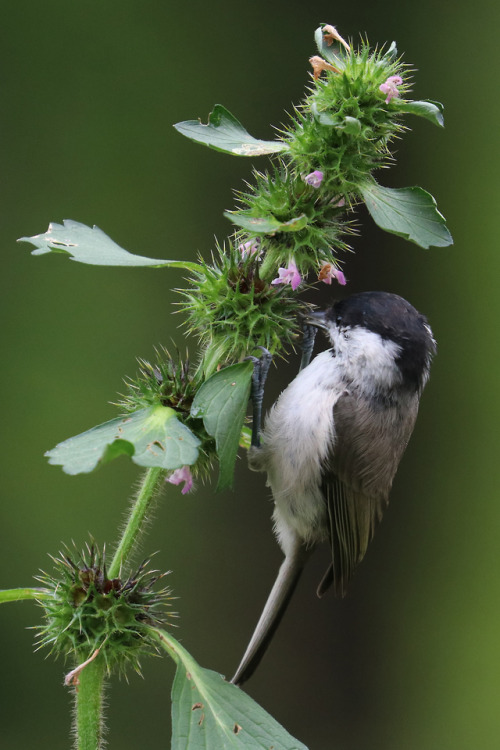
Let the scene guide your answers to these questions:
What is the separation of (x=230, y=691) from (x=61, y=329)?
3.03 meters

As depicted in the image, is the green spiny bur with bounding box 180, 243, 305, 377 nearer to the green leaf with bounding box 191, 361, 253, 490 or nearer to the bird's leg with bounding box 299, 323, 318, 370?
the green leaf with bounding box 191, 361, 253, 490

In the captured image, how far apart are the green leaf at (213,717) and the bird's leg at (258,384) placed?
0.58 metres

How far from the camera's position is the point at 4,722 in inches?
164

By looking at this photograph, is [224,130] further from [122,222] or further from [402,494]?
[402,494]

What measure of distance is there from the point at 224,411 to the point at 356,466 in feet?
3.48

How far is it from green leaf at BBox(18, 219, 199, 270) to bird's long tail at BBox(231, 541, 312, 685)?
3.90ft

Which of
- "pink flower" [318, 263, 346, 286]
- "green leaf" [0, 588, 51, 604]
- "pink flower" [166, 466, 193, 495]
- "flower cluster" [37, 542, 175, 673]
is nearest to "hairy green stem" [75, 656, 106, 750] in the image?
"flower cluster" [37, 542, 175, 673]

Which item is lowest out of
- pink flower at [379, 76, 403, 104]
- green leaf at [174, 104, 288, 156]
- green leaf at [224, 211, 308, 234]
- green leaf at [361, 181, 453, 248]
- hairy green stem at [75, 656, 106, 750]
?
hairy green stem at [75, 656, 106, 750]

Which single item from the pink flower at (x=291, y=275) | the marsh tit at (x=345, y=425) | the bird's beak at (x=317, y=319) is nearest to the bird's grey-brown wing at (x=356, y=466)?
the marsh tit at (x=345, y=425)

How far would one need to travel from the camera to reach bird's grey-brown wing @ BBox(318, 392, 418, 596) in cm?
236

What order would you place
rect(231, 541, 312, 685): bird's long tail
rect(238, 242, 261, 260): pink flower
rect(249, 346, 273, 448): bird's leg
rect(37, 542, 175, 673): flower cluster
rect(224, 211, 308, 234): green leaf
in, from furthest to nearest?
1. rect(231, 541, 312, 685): bird's long tail
2. rect(249, 346, 273, 448): bird's leg
3. rect(238, 242, 261, 260): pink flower
4. rect(37, 542, 175, 673): flower cluster
5. rect(224, 211, 308, 234): green leaf

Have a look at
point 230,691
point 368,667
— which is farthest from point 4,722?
point 230,691

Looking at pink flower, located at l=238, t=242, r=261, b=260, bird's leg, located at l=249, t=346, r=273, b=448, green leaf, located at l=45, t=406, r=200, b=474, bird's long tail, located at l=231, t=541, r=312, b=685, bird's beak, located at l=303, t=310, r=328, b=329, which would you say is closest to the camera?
green leaf, located at l=45, t=406, r=200, b=474

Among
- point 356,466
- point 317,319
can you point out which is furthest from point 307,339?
point 356,466
